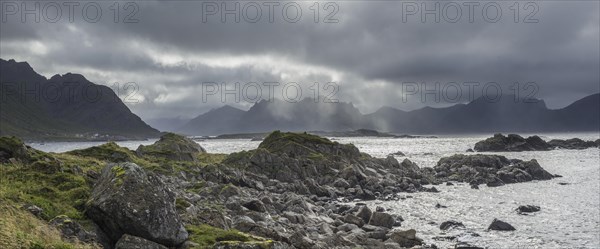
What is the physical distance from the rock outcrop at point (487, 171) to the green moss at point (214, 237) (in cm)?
6165

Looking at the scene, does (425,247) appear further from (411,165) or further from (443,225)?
(411,165)

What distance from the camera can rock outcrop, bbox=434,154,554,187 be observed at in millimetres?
72875

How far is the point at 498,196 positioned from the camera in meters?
57.4

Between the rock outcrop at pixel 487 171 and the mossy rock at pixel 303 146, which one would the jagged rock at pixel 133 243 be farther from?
the rock outcrop at pixel 487 171

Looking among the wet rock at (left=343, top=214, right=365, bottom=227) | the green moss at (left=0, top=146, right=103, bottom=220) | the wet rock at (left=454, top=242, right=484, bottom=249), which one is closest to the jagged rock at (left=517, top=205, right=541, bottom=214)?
the wet rock at (left=454, top=242, right=484, bottom=249)

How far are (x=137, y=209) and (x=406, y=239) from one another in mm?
21893

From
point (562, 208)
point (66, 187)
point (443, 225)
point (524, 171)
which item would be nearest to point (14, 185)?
point (66, 187)

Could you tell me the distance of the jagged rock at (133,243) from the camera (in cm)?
1456

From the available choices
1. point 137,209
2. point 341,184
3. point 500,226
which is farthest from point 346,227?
point 341,184

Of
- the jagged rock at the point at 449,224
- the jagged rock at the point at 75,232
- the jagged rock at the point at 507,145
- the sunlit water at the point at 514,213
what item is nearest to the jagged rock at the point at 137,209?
the jagged rock at the point at 75,232

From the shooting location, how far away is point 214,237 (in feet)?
57.1

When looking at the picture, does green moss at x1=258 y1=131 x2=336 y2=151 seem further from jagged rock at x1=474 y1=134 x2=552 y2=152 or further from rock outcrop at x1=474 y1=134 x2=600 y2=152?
jagged rock at x1=474 y1=134 x2=552 y2=152

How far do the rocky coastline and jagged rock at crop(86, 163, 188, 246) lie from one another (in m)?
0.04

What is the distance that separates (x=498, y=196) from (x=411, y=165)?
28100 millimetres
